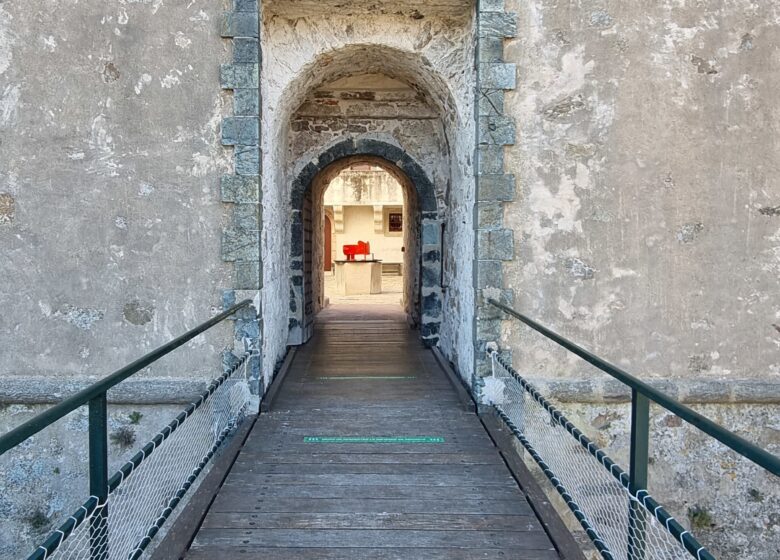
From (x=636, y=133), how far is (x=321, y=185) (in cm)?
461

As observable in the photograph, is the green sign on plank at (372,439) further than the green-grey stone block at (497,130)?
No

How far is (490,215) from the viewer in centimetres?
427

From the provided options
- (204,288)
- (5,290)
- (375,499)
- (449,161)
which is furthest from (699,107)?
(5,290)

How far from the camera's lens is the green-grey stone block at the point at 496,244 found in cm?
427

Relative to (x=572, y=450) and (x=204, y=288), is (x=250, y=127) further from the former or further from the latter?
(x=572, y=450)

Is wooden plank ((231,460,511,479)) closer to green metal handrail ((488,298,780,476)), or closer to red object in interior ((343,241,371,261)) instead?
green metal handrail ((488,298,780,476))

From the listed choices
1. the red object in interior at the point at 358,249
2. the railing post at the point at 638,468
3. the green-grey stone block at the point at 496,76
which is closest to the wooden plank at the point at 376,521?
the railing post at the point at 638,468

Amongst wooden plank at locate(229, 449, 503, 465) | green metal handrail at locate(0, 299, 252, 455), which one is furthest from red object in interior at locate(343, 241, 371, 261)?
green metal handrail at locate(0, 299, 252, 455)

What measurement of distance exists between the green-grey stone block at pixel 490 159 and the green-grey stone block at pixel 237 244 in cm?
181

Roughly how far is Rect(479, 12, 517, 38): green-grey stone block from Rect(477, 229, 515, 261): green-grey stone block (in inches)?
58.1

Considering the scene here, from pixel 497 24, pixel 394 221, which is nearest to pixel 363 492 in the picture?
pixel 497 24

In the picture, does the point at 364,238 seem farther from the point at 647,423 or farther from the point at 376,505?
the point at 647,423

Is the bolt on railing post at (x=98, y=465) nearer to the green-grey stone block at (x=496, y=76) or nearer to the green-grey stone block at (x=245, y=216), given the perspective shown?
the green-grey stone block at (x=245, y=216)

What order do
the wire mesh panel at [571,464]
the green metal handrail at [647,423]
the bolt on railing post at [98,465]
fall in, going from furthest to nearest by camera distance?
the wire mesh panel at [571,464] < the bolt on railing post at [98,465] < the green metal handrail at [647,423]
